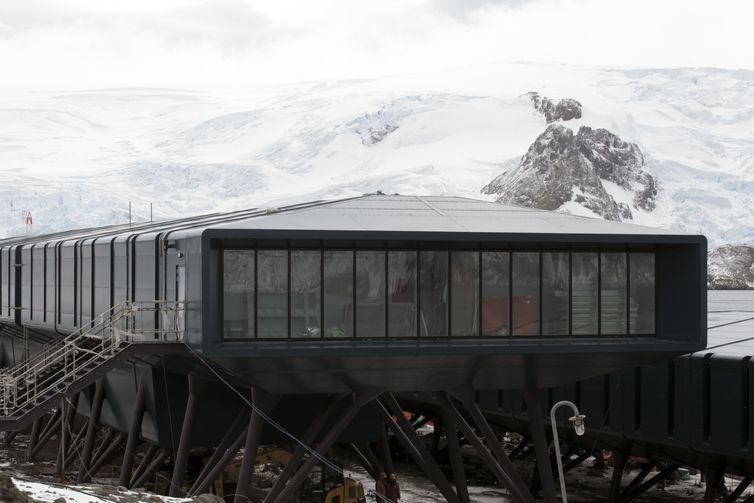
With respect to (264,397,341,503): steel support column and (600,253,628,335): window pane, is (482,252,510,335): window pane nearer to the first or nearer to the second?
(600,253,628,335): window pane

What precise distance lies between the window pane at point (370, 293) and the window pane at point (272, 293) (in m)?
2.14

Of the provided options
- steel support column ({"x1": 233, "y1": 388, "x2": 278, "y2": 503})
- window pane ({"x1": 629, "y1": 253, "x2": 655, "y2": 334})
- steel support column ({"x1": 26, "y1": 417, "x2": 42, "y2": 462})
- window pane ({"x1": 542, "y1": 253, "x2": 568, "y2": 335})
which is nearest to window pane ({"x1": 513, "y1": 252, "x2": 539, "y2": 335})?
window pane ({"x1": 542, "y1": 253, "x2": 568, "y2": 335})

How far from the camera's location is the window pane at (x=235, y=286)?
1262 inches

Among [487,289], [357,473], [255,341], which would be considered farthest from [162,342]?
[357,473]

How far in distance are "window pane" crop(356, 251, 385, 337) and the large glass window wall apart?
0.03 meters

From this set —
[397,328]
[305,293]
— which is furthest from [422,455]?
[305,293]

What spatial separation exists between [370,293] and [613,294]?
303 inches

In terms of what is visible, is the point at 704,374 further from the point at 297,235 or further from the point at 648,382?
the point at 297,235

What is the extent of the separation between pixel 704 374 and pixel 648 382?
110 inches

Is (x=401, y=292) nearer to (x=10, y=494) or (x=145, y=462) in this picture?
(x=10, y=494)

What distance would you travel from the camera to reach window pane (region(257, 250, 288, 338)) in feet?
106

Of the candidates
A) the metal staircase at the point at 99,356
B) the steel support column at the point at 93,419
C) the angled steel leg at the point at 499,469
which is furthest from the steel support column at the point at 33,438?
the angled steel leg at the point at 499,469

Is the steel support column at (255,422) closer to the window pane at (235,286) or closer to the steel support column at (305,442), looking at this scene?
the steel support column at (305,442)

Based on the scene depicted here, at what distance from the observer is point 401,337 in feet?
110
